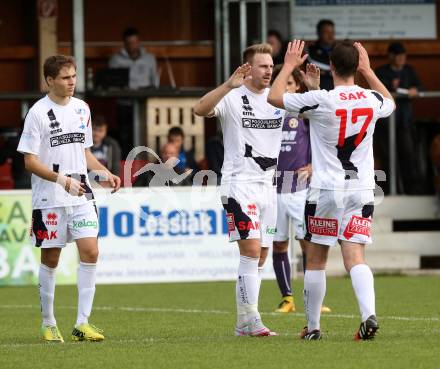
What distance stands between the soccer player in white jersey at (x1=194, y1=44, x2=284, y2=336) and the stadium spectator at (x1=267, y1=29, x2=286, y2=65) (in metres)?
8.36

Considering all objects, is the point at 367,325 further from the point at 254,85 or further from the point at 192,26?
the point at 192,26

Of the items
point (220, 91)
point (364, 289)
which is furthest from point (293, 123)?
point (364, 289)

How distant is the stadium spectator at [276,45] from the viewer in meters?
19.3

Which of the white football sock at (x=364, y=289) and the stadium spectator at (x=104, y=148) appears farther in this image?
the stadium spectator at (x=104, y=148)

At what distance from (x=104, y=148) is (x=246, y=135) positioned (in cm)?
751

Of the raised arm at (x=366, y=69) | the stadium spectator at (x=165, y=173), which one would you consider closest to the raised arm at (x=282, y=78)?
the raised arm at (x=366, y=69)

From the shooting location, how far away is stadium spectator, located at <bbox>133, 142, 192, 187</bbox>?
18094 mm

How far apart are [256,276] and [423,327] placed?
1447 millimetres

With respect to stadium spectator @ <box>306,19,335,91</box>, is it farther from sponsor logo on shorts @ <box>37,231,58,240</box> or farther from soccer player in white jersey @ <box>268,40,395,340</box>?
soccer player in white jersey @ <box>268,40,395,340</box>

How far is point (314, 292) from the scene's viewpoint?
9922mm

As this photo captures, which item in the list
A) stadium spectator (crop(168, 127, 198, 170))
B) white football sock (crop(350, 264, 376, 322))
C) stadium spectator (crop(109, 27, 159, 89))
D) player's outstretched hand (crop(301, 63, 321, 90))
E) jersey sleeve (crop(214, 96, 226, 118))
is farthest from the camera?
stadium spectator (crop(109, 27, 159, 89))

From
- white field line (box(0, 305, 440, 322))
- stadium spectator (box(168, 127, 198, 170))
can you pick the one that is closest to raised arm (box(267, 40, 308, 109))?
white field line (box(0, 305, 440, 322))

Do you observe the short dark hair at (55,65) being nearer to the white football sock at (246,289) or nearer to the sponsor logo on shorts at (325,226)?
the white football sock at (246,289)

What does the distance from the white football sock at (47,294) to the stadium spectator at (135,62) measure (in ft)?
32.1
